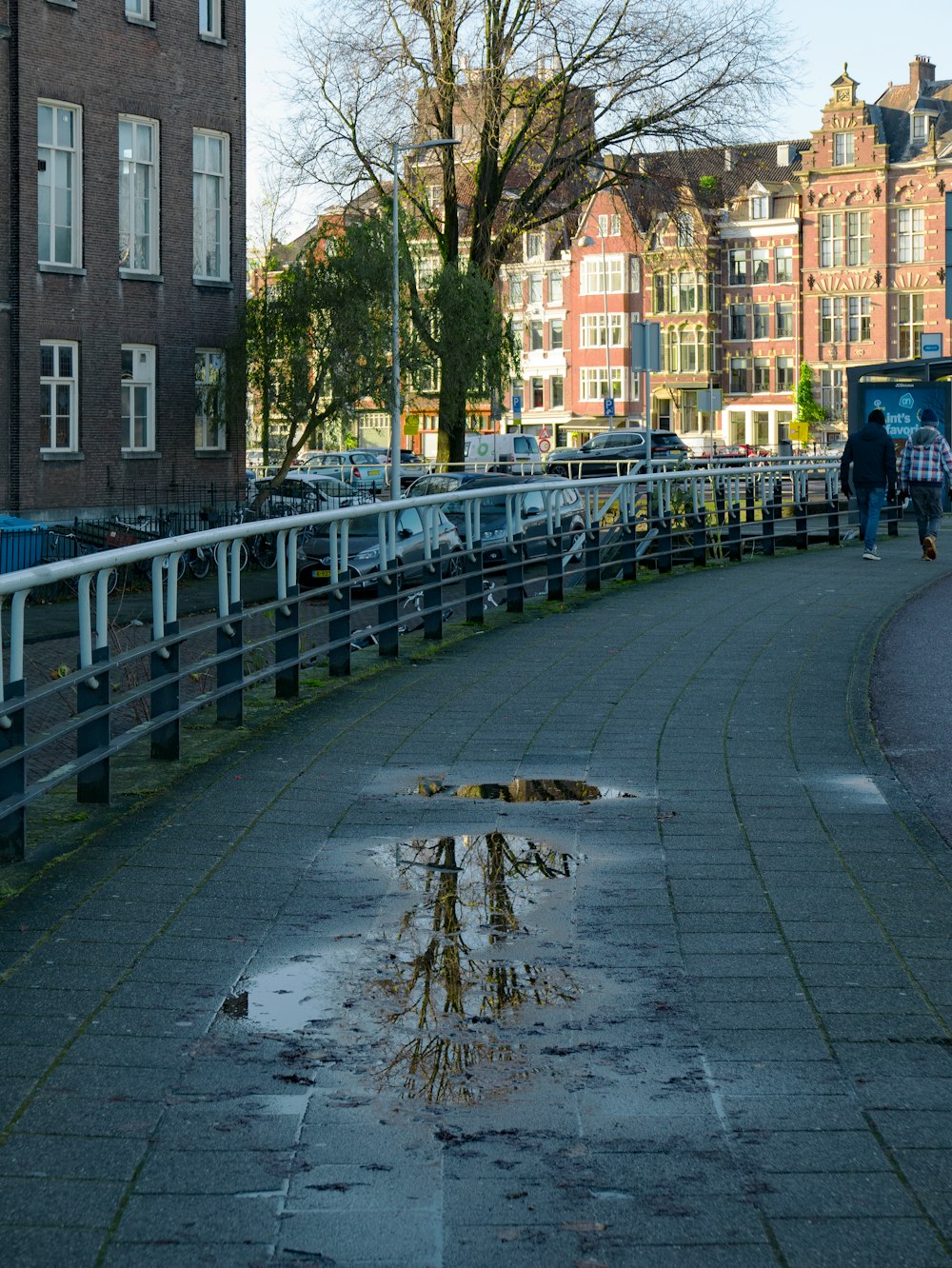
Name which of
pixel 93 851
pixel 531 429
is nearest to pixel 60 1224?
pixel 93 851

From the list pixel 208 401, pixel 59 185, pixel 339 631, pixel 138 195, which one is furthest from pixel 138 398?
pixel 339 631

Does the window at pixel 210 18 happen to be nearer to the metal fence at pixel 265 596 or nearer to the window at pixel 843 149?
the metal fence at pixel 265 596

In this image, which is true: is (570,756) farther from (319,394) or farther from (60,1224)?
(319,394)

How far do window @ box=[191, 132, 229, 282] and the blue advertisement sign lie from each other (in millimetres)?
12727

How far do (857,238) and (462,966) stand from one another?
9399 centimetres

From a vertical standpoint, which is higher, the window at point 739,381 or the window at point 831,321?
the window at point 831,321

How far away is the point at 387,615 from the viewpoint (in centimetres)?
1336

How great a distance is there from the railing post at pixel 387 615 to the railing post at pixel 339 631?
0.86 metres

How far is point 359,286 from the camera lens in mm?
38094

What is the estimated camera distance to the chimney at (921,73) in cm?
9394

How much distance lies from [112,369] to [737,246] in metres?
71.0

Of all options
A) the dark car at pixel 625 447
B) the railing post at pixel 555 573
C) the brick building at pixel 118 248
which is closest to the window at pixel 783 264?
the dark car at pixel 625 447

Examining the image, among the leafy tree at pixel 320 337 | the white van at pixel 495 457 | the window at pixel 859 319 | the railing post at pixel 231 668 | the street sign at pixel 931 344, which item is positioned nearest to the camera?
the railing post at pixel 231 668

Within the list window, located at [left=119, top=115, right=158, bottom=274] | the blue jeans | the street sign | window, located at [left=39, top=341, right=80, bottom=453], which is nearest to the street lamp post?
window, located at [left=119, top=115, right=158, bottom=274]
